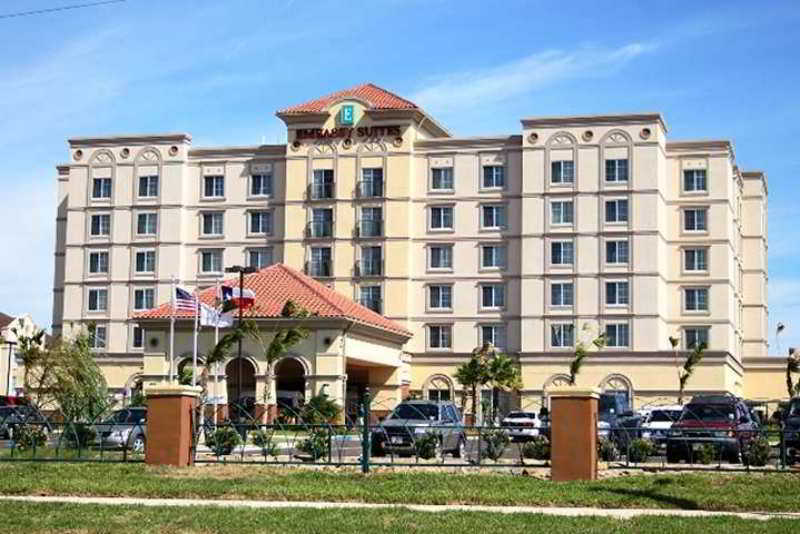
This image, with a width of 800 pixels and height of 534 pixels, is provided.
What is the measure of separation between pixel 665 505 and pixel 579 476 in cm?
346

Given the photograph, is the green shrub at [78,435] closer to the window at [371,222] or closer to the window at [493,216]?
the window at [371,222]

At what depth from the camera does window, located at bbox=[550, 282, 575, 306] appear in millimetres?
79438

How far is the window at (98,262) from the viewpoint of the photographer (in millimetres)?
86000

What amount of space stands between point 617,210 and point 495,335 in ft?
35.4

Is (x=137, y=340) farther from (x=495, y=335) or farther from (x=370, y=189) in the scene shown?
(x=495, y=335)

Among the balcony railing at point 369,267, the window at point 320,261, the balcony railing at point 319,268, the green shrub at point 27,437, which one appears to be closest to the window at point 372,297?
the balcony railing at point 369,267

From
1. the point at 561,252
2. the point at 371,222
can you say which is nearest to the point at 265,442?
the point at 561,252

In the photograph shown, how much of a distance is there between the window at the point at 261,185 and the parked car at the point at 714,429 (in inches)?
2011

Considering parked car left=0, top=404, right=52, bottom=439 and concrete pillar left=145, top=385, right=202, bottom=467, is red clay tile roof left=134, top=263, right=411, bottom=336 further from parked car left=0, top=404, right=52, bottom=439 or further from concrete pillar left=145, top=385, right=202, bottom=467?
concrete pillar left=145, top=385, right=202, bottom=467

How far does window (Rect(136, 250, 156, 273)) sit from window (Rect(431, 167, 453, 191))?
19.0 meters

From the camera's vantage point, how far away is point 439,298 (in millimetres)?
81875

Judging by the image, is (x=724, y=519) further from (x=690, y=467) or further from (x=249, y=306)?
(x=249, y=306)

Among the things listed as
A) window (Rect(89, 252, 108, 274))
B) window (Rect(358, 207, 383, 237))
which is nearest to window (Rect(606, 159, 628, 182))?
window (Rect(358, 207, 383, 237))

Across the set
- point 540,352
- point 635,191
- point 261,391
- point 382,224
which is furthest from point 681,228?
point 261,391
